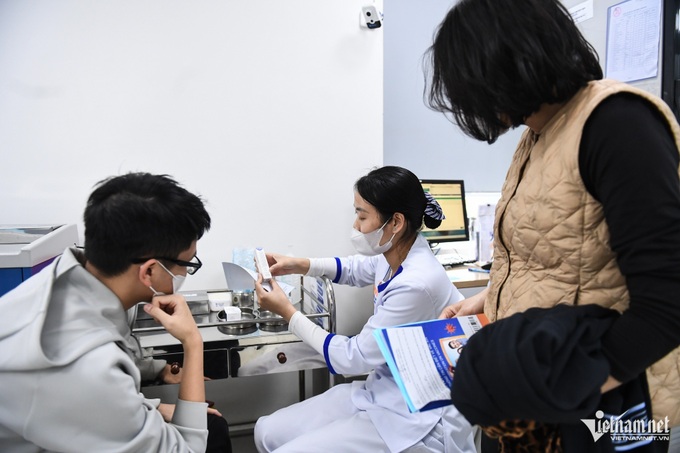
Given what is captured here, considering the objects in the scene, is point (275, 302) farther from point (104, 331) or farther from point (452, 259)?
point (452, 259)

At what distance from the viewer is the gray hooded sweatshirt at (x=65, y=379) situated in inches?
27.8

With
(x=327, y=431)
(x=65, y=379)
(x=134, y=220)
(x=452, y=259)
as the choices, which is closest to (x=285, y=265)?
(x=327, y=431)

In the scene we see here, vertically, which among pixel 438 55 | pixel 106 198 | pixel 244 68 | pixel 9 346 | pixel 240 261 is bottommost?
pixel 240 261

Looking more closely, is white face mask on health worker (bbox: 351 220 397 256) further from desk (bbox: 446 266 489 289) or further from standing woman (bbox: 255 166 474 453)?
desk (bbox: 446 266 489 289)

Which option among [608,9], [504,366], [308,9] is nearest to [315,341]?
[504,366]

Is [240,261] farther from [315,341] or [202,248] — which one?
[315,341]

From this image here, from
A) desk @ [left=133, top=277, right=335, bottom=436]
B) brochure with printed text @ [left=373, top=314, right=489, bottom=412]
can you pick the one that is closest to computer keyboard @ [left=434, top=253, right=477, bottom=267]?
desk @ [left=133, top=277, right=335, bottom=436]

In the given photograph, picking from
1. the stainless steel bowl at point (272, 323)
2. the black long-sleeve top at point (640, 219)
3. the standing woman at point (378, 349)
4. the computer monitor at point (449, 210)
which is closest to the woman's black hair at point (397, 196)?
the standing woman at point (378, 349)

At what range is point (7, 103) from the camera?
166cm

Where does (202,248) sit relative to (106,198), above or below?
below

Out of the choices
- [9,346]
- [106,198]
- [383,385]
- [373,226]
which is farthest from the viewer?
[373,226]

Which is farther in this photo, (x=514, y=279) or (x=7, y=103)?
(x=7, y=103)

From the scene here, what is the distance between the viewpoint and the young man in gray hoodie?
2.33ft

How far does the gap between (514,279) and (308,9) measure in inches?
66.5
